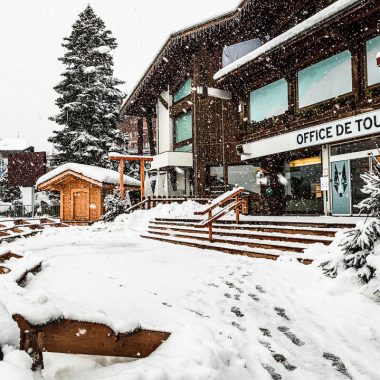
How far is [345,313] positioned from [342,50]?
10.4 meters

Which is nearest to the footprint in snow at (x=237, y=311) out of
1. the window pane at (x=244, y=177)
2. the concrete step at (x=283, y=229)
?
the concrete step at (x=283, y=229)

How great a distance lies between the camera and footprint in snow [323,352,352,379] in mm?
2812

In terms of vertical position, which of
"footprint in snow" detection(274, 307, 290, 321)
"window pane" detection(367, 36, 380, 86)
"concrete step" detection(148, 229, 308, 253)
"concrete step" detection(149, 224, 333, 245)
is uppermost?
"window pane" detection(367, 36, 380, 86)

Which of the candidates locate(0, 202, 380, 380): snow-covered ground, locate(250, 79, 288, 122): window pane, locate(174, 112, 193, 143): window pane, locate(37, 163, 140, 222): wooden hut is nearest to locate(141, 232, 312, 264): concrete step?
locate(0, 202, 380, 380): snow-covered ground

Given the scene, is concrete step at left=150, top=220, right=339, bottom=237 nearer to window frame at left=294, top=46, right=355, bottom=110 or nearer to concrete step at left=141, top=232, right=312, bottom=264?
concrete step at left=141, top=232, right=312, bottom=264

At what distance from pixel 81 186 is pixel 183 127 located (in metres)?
8.09

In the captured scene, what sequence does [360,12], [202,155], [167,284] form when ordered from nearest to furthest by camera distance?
1. [167,284]
2. [360,12]
3. [202,155]

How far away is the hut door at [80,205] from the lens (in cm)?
2202

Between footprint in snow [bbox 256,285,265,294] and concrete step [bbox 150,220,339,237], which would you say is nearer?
footprint in snow [bbox 256,285,265,294]

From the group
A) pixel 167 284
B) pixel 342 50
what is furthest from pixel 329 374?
pixel 342 50

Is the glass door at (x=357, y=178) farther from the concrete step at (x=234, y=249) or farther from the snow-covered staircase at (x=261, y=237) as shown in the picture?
the concrete step at (x=234, y=249)

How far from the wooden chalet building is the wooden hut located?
4.01m

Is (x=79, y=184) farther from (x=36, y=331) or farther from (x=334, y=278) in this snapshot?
(x=36, y=331)

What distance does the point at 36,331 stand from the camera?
2.07 metres
